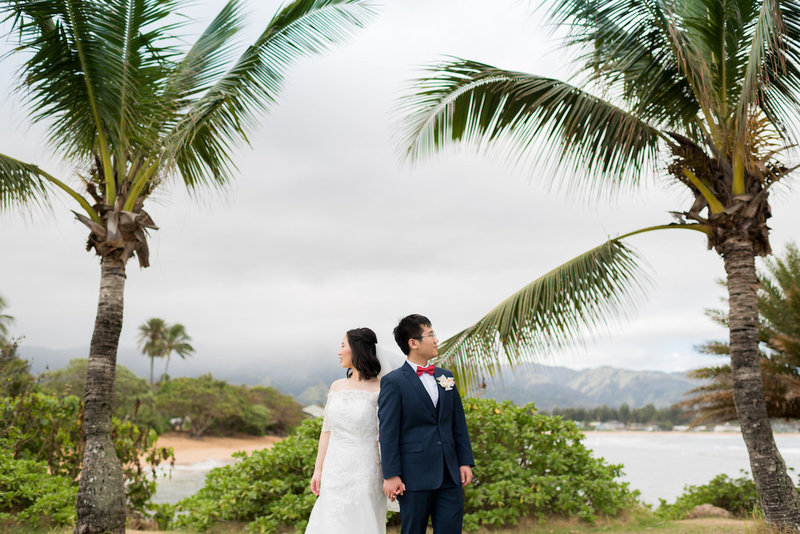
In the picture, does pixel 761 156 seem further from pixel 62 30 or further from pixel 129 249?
pixel 62 30

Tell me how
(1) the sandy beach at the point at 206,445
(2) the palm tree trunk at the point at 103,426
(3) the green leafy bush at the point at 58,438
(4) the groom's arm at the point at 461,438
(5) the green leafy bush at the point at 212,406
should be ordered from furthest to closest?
(5) the green leafy bush at the point at 212,406 < (1) the sandy beach at the point at 206,445 < (3) the green leafy bush at the point at 58,438 < (2) the palm tree trunk at the point at 103,426 < (4) the groom's arm at the point at 461,438

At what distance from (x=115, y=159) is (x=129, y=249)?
1.19 meters

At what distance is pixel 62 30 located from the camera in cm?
709

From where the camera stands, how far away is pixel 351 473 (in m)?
4.30

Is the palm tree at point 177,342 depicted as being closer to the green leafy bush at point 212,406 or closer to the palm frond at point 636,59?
the green leafy bush at point 212,406

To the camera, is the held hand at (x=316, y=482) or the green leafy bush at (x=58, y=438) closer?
the held hand at (x=316, y=482)

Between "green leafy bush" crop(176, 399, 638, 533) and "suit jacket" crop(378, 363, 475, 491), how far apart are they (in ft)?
13.3

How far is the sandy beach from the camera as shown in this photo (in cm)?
3631

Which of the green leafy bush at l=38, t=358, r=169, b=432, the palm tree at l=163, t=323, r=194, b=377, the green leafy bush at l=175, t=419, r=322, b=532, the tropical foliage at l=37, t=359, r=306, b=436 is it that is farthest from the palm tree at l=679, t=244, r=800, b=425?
the palm tree at l=163, t=323, r=194, b=377

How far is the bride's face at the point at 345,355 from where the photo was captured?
4570 millimetres

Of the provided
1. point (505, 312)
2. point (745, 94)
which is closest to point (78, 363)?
point (505, 312)

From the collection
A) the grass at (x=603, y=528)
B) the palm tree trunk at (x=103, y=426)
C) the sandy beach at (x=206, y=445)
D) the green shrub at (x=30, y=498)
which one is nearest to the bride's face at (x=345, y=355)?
the palm tree trunk at (x=103, y=426)

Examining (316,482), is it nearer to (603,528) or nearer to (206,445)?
(603,528)

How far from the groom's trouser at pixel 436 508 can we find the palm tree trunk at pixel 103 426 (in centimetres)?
441
